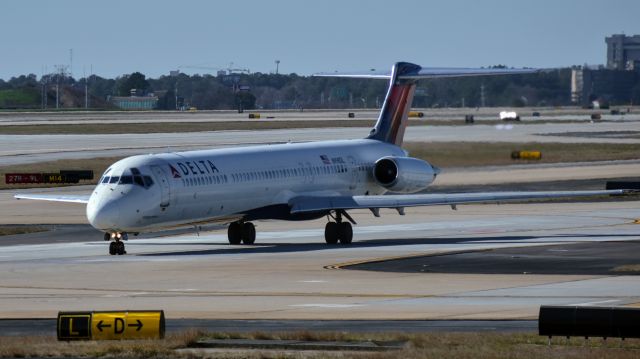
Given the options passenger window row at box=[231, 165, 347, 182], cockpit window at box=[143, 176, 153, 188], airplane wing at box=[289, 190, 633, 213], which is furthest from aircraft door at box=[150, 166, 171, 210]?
airplane wing at box=[289, 190, 633, 213]

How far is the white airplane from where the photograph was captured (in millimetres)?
42625

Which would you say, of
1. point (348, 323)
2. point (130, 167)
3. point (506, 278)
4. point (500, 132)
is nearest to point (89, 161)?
point (500, 132)

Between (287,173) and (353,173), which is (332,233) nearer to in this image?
(287,173)

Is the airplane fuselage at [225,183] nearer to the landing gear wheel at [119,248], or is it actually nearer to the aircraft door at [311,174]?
the aircraft door at [311,174]

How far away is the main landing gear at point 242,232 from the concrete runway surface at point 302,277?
1.44 ft

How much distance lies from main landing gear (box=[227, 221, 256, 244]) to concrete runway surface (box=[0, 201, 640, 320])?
439 mm

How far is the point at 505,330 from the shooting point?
85.0 feet

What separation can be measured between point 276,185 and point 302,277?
1134 centimetres

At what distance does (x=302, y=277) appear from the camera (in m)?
36.5

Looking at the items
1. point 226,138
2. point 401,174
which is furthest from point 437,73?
point 226,138

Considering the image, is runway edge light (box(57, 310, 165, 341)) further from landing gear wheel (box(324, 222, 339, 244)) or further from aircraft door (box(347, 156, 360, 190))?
aircraft door (box(347, 156, 360, 190))

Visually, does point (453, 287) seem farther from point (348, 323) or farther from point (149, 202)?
point (149, 202)

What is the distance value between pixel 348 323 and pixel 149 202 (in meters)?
16.2

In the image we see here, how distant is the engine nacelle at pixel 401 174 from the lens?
170 ft
